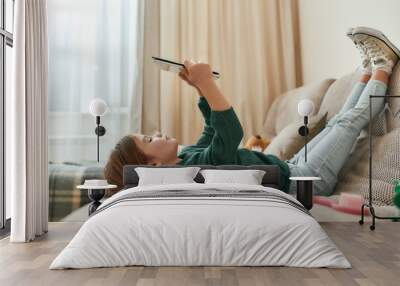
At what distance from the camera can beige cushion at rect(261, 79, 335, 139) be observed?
5926mm

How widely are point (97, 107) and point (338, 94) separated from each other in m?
2.45

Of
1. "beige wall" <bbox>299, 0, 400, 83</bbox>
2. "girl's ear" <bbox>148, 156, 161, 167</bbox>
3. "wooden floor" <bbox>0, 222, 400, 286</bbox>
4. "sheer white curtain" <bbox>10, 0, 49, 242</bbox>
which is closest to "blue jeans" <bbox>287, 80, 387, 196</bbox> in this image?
"beige wall" <bbox>299, 0, 400, 83</bbox>

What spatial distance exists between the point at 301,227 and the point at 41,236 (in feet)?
7.85

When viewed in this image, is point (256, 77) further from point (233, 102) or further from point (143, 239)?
point (143, 239)

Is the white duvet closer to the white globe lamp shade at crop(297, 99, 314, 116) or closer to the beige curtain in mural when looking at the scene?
the white globe lamp shade at crop(297, 99, 314, 116)

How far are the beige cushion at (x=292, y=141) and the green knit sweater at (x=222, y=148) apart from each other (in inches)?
5.2

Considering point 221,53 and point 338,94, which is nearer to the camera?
point 338,94

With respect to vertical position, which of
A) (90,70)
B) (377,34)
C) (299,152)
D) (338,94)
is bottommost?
(299,152)

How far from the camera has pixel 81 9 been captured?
637 centimetres

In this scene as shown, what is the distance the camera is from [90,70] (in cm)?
636

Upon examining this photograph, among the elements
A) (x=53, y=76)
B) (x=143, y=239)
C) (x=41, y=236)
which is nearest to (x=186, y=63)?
(x=53, y=76)

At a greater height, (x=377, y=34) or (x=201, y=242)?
(x=377, y=34)

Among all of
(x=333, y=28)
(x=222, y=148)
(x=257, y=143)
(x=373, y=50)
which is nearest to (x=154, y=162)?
(x=222, y=148)

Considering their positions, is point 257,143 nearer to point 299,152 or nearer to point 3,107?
point 299,152
